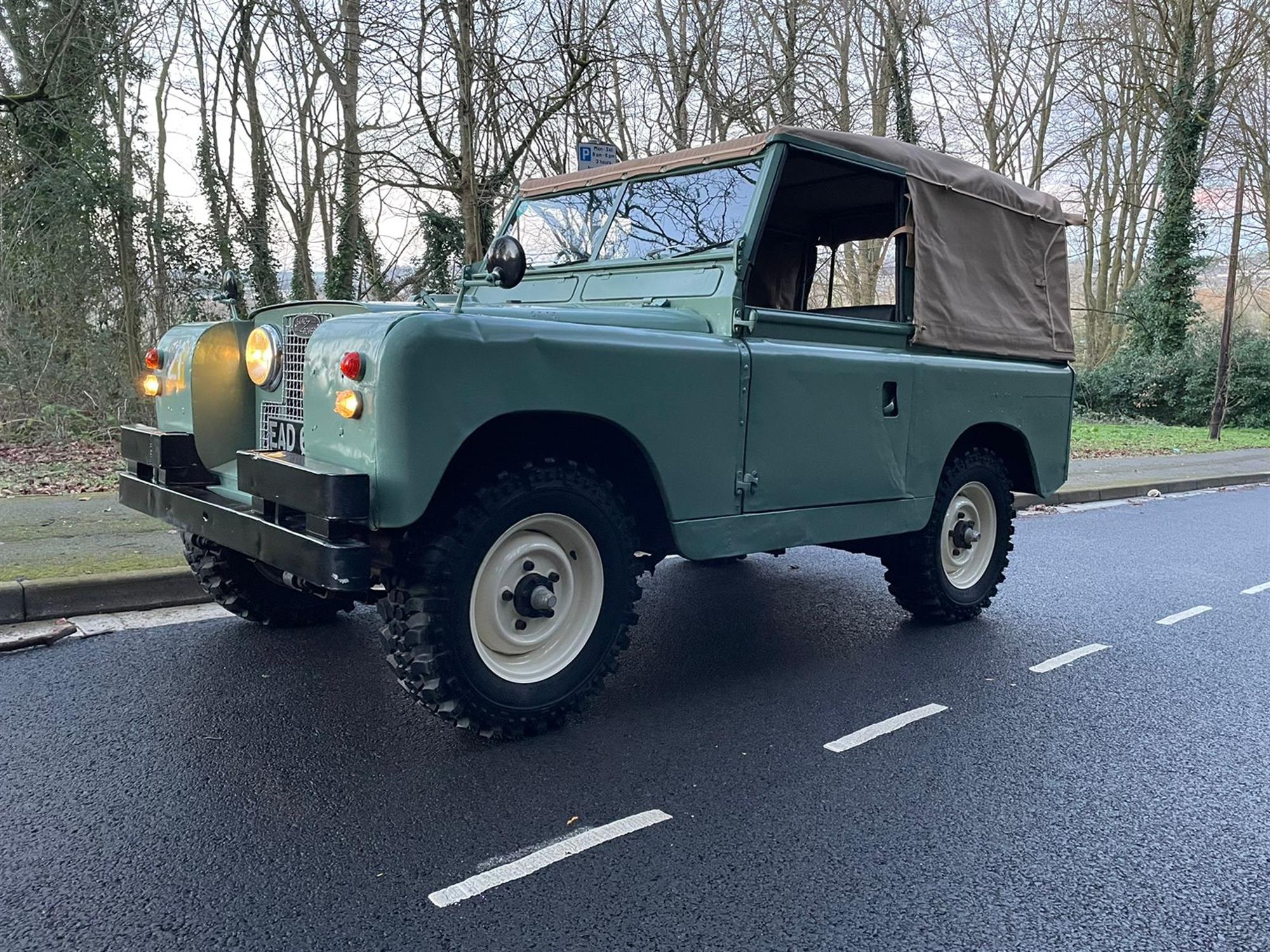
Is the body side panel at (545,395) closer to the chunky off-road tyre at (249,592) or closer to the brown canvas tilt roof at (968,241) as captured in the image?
the brown canvas tilt roof at (968,241)

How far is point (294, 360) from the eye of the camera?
3891mm

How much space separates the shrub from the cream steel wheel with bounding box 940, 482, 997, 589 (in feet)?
66.3

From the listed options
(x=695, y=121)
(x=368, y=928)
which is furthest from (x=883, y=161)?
(x=695, y=121)

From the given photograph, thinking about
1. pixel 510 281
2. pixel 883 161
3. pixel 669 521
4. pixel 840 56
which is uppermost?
pixel 840 56

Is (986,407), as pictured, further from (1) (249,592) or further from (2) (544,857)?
(1) (249,592)

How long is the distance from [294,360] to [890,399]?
264 centimetres

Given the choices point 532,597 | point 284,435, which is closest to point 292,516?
point 284,435

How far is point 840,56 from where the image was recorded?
19938mm

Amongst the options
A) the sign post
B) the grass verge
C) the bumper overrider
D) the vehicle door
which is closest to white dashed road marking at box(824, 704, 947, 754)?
the vehicle door

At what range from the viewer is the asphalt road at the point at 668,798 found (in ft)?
7.86

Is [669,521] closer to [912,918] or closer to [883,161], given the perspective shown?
[912,918]

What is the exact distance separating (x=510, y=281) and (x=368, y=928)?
202cm

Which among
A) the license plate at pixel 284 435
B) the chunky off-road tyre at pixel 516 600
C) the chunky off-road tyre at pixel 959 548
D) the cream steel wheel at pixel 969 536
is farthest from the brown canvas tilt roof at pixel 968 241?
the license plate at pixel 284 435

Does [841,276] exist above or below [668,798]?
above
